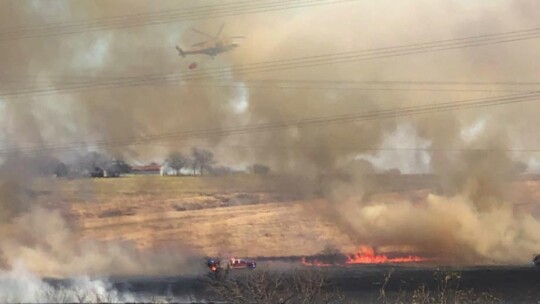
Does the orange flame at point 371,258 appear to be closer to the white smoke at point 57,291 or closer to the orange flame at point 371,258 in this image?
the orange flame at point 371,258

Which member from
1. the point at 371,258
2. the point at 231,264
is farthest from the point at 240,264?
the point at 371,258

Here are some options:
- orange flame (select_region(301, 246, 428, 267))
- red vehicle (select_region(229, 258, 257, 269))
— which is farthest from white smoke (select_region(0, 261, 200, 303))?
orange flame (select_region(301, 246, 428, 267))

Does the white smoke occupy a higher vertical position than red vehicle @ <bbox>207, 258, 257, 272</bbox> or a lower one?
lower

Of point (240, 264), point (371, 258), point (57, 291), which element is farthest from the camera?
point (371, 258)

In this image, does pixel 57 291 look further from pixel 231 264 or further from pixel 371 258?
pixel 371 258

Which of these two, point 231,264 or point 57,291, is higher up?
point 231,264

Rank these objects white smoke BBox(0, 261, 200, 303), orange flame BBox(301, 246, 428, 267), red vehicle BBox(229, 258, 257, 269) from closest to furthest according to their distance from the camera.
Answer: white smoke BBox(0, 261, 200, 303), red vehicle BBox(229, 258, 257, 269), orange flame BBox(301, 246, 428, 267)

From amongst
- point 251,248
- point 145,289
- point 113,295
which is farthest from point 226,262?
point 113,295

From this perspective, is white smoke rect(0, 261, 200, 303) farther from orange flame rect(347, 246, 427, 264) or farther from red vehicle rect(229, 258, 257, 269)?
Answer: orange flame rect(347, 246, 427, 264)

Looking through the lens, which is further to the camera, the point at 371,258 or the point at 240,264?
the point at 371,258
